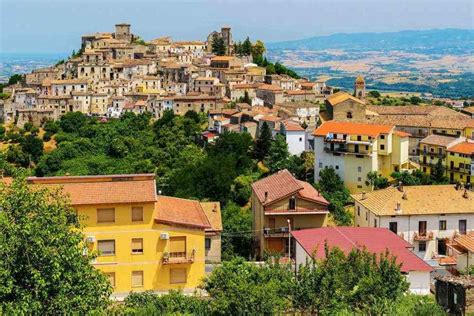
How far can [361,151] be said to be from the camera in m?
42.2

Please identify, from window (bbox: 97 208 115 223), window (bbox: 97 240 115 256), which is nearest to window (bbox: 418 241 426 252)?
window (bbox: 97 240 115 256)

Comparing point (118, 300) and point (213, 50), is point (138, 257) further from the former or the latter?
point (213, 50)

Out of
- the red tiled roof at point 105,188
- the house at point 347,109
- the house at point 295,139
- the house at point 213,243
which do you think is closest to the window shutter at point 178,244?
the red tiled roof at point 105,188

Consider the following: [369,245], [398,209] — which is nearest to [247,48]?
[398,209]

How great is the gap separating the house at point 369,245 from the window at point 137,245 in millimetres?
4554

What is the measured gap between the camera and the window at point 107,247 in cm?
2023

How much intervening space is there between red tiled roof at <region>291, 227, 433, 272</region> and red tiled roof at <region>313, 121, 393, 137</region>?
1819cm

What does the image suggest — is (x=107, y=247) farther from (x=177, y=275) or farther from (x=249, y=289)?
(x=249, y=289)

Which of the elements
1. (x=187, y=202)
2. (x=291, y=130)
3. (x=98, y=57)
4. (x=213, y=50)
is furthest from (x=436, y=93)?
(x=187, y=202)

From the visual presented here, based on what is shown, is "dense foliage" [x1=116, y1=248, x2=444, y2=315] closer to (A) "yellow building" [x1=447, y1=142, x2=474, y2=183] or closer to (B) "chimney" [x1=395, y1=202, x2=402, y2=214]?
(B) "chimney" [x1=395, y1=202, x2=402, y2=214]

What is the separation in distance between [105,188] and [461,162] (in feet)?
86.2

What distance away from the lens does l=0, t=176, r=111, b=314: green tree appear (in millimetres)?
14039

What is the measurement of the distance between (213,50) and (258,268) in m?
70.0

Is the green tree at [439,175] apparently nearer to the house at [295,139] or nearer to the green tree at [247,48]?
the house at [295,139]
